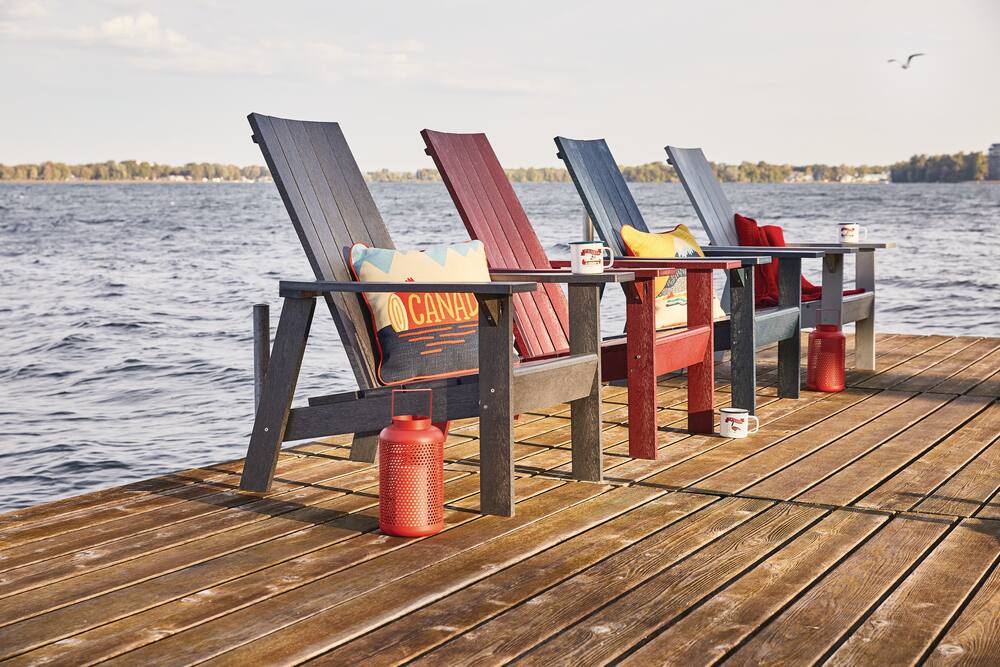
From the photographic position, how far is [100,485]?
5633mm

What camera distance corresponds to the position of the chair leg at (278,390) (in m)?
2.89

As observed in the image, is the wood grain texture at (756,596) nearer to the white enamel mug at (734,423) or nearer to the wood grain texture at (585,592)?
the wood grain texture at (585,592)

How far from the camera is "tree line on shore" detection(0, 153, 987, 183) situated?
3772cm

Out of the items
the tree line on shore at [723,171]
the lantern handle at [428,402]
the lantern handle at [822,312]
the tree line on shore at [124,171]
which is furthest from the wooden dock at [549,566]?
the tree line on shore at [124,171]

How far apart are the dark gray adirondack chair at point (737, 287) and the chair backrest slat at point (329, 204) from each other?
3.39ft

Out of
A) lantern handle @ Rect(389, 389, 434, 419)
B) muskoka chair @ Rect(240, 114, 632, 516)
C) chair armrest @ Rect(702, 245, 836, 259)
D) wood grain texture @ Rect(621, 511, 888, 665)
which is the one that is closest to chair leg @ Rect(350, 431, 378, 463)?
muskoka chair @ Rect(240, 114, 632, 516)

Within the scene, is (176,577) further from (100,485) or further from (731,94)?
(731,94)

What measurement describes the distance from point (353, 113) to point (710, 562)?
31550mm

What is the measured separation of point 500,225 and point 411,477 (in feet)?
5.11

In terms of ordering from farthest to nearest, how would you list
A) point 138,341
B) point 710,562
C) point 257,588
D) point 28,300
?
point 28,300
point 138,341
point 710,562
point 257,588

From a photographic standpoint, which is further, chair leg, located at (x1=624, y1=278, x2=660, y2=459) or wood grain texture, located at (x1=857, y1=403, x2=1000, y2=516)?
chair leg, located at (x1=624, y1=278, x2=660, y2=459)

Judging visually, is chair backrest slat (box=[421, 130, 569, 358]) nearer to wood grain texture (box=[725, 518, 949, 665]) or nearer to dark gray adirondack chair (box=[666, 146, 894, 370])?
dark gray adirondack chair (box=[666, 146, 894, 370])

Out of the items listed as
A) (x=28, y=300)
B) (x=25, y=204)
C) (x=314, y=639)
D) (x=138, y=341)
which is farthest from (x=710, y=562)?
(x=25, y=204)

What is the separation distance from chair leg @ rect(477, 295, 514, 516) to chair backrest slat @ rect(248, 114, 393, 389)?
0.42 m
